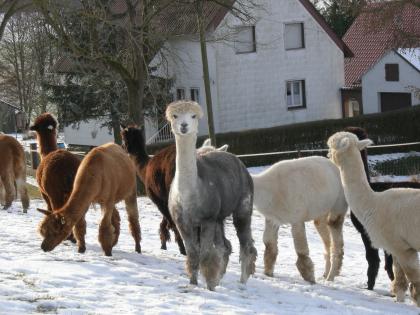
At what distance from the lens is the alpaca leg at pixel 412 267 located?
25.9 feet

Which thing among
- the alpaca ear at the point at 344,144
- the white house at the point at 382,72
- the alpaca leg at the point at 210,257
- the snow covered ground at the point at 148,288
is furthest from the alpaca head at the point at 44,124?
the white house at the point at 382,72

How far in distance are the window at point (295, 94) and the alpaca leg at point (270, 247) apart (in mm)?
27948

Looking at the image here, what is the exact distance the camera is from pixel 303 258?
29.8 feet

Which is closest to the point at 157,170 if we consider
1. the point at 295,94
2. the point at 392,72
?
the point at 295,94

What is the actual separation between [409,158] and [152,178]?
19814 millimetres

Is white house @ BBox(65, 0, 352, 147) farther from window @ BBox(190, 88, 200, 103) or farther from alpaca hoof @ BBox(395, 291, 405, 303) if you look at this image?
alpaca hoof @ BBox(395, 291, 405, 303)

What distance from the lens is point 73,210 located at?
336 inches

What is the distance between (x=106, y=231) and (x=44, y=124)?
2.50 metres

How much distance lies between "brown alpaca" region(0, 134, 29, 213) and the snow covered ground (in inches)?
113

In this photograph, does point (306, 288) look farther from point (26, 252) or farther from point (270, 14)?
point (270, 14)

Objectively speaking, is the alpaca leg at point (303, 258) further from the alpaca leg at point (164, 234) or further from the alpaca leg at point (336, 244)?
the alpaca leg at point (164, 234)

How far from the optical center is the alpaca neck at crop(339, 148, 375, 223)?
8.24 meters

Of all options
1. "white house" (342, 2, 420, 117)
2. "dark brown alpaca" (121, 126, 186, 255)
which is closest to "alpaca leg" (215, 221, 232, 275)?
"dark brown alpaca" (121, 126, 186, 255)

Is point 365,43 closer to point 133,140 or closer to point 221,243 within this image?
point 133,140
